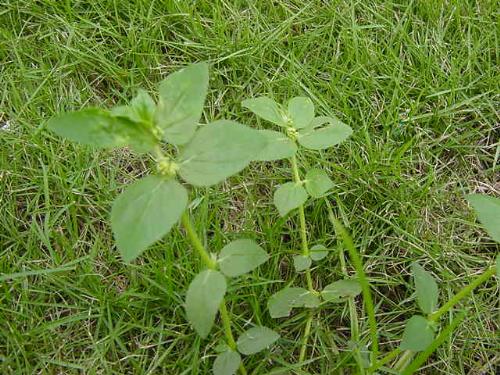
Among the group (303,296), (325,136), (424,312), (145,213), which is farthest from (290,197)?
(145,213)

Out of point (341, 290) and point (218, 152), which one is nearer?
point (218, 152)

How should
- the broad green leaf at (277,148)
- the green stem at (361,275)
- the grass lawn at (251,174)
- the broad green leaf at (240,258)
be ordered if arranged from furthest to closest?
the grass lawn at (251,174) → the broad green leaf at (277,148) → the broad green leaf at (240,258) → the green stem at (361,275)

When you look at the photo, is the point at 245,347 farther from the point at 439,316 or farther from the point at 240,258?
the point at 439,316

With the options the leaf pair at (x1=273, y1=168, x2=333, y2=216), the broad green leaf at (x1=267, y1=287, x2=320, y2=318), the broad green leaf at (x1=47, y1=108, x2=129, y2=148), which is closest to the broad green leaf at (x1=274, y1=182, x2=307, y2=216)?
the leaf pair at (x1=273, y1=168, x2=333, y2=216)

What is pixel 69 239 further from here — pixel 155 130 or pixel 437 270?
pixel 437 270

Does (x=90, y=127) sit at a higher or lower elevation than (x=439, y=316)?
higher

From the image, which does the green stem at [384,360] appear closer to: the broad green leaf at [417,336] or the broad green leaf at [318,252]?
the broad green leaf at [417,336]

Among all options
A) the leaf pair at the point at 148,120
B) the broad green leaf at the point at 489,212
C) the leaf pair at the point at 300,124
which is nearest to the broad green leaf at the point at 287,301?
the leaf pair at the point at 300,124
